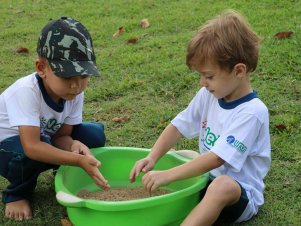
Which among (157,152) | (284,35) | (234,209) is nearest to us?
(234,209)

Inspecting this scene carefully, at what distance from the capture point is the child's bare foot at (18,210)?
2193 millimetres

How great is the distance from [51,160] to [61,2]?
3.71m

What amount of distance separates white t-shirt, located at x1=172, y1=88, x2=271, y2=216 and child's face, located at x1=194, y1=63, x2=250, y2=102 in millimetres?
53

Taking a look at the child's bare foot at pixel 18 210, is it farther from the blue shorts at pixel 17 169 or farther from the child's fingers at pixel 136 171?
the child's fingers at pixel 136 171

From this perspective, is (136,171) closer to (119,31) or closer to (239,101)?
(239,101)

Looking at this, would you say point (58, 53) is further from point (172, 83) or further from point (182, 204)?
point (172, 83)

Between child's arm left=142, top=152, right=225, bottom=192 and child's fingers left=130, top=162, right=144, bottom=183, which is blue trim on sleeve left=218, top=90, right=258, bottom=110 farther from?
child's fingers left=130, top=162, right=144, bottom=183

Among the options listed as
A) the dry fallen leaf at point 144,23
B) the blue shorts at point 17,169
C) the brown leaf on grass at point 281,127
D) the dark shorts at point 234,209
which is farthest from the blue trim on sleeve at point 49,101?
the dry fallen leaf at point 144,23

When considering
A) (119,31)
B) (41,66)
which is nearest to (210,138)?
(41,66)

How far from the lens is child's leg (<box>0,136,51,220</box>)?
218cm

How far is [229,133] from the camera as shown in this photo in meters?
1.92

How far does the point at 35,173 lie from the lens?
225 cm

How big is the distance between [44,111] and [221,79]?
715mm

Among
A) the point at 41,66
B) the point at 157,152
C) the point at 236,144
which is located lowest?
the point at 157,152
